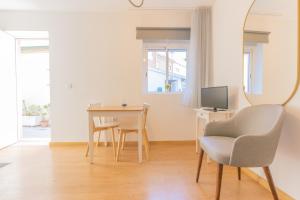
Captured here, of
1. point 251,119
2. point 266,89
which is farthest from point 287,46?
point 251,119

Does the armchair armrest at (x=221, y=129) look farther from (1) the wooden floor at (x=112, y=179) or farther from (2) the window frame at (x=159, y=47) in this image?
(2) the window frame at (x=159, y=47)

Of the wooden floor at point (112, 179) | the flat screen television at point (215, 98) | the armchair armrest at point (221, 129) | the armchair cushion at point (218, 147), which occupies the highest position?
the flat screen television at point (215, 98)

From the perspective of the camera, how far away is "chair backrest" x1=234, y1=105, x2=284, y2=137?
5.79 feet

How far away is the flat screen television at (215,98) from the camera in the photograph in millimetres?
2887

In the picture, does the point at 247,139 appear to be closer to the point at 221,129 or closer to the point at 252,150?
the point at 252,150

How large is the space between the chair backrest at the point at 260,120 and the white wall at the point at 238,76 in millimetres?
119

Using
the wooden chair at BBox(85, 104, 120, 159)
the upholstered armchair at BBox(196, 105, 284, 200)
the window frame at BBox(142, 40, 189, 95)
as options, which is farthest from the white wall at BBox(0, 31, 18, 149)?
the upholstered armchair at BBox(196, 105, 284, 200)

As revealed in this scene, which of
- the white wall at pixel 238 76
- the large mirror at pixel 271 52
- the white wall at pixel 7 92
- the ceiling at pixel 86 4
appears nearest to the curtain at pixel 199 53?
the white wall at pixel 238 76

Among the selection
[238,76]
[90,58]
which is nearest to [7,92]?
[90,58]

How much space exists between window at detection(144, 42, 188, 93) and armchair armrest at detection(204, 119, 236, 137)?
168cm

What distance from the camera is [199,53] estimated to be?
11.9 ft

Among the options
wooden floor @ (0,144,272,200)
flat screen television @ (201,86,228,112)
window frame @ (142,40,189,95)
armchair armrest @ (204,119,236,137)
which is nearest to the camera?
wooden floor @ (0,144,272,200)

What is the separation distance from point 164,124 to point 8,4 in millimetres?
3272

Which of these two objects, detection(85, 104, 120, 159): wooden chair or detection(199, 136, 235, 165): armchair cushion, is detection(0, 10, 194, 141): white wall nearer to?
detection(85, 104, 120, 159): wooden chair
